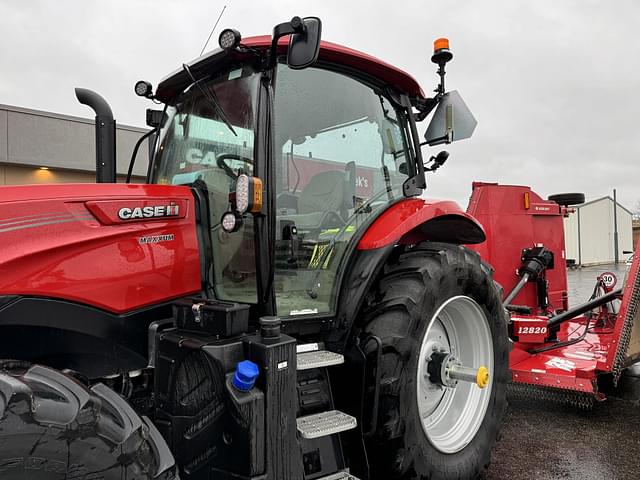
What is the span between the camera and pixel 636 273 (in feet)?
12.5

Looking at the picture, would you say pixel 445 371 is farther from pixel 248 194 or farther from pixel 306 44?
pixel 306 44

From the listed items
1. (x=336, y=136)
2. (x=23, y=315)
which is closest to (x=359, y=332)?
(x=336, y=136)

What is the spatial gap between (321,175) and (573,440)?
8.42 ft

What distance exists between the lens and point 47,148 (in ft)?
48.1

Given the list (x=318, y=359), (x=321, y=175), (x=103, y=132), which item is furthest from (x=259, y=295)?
(x=103, y=132)

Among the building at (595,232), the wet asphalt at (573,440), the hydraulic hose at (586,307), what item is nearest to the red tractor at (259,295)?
the wet asphalt at (573,440)

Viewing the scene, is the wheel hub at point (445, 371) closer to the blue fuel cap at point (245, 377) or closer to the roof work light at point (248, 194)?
the blue fuel cap at point (245, 377)

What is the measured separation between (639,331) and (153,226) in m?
3.58

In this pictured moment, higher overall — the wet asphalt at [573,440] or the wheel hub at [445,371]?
the wheel hub at [445,371]

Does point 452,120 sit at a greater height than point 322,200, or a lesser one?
greater

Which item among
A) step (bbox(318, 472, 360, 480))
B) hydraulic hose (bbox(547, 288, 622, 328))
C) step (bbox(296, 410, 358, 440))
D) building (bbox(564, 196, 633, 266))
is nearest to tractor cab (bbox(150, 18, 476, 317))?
step (bbox(296, 410, 358, 440))

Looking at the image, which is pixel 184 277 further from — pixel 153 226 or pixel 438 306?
pixel 438 306

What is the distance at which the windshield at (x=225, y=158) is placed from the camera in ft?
7.61

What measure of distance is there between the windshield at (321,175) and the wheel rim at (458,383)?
701mm
